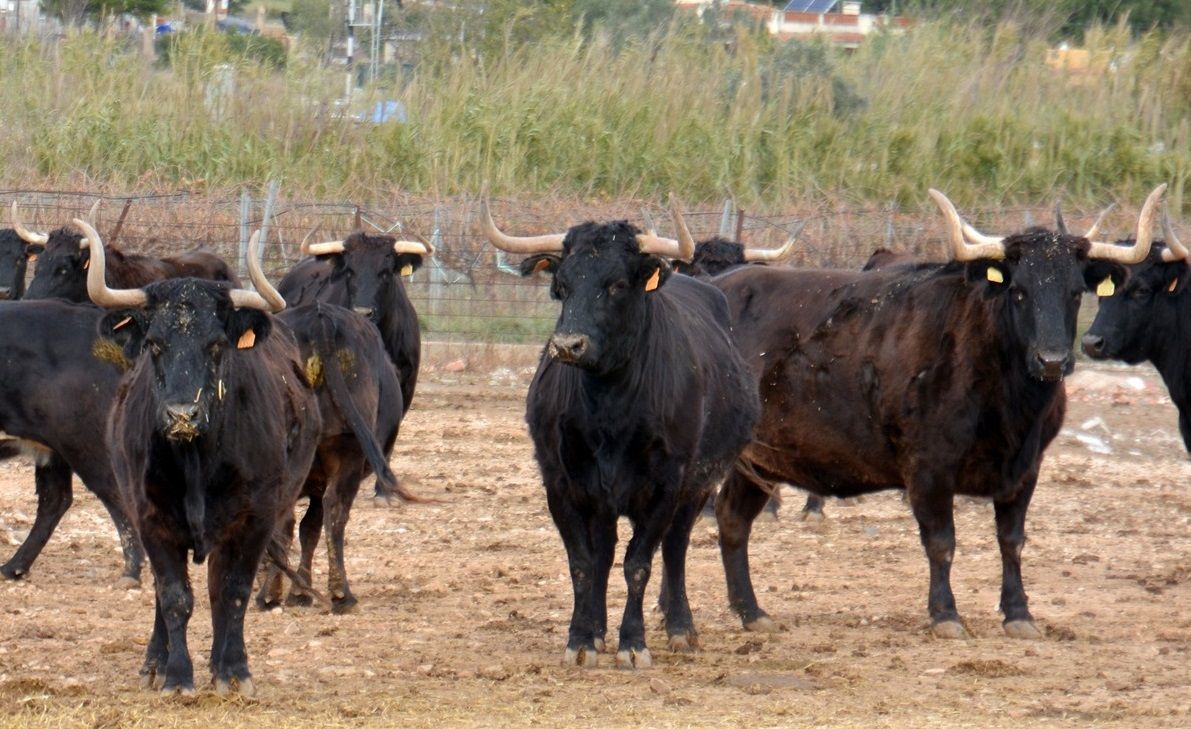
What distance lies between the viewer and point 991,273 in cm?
892

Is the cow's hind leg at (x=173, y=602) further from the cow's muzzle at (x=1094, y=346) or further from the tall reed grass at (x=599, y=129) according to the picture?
the tall reed grass at (x=599, y=129)

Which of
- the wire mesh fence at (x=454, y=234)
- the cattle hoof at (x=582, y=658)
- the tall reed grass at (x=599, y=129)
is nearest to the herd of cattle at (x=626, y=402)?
the cattle hoof at (x=582, y=658)

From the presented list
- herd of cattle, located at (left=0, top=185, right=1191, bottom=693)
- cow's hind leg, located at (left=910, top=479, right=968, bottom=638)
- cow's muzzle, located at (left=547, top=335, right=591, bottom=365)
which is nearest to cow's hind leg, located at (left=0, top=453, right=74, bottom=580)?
herd of cattle, located at (left=0, top=185, right=1191, bottom=693)

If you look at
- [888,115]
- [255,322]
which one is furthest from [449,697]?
[888,115]

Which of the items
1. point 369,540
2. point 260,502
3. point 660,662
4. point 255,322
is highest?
point 255,322

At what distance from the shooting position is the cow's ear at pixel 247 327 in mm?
7000

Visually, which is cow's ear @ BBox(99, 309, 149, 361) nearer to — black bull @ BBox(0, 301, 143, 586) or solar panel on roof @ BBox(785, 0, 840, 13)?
black bull @ BBox(0, 301, 143, 586)

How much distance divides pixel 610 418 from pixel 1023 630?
2.55m

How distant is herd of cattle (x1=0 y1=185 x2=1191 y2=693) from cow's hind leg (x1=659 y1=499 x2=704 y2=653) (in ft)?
0.05

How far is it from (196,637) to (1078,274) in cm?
479

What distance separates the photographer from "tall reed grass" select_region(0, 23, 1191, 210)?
25.5m

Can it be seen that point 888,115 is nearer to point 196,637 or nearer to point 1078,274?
point 1078,274

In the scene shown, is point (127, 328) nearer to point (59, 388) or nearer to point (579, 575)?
point (579, 575)

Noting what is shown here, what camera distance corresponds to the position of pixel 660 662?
7.97 meters
